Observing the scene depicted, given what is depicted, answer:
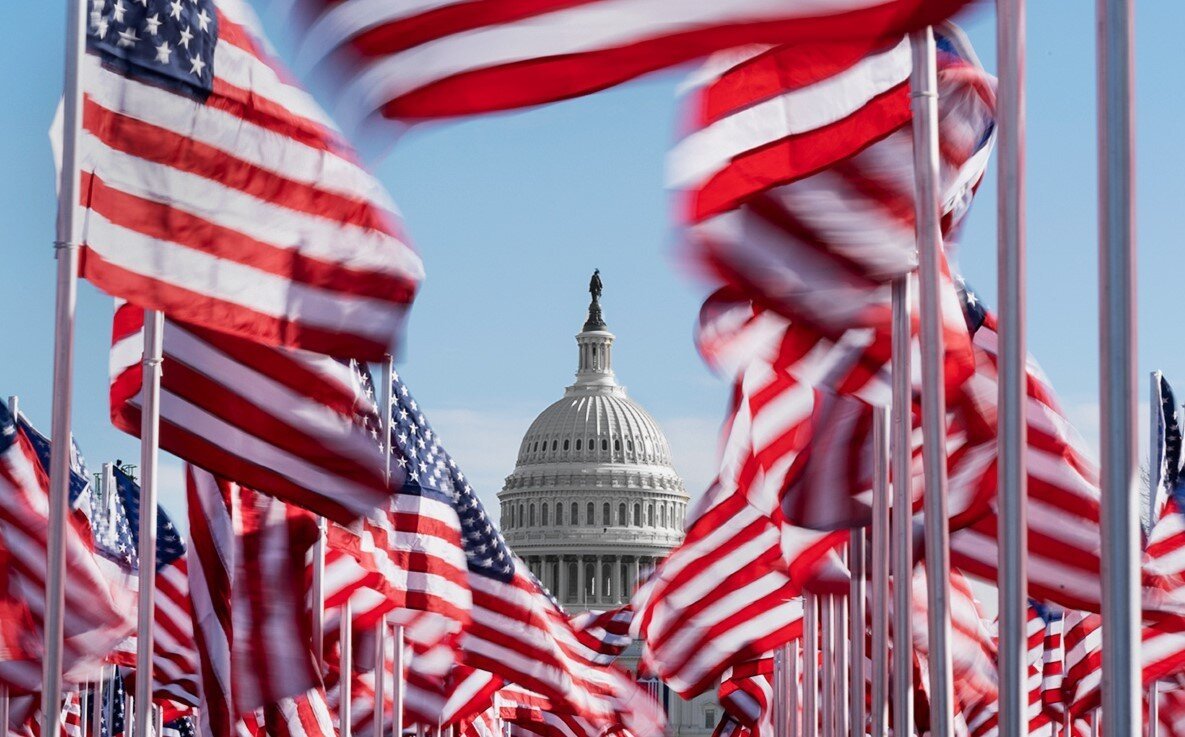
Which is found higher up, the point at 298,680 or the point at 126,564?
the point at 126,564

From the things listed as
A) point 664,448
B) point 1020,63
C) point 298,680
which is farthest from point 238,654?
point 664,448

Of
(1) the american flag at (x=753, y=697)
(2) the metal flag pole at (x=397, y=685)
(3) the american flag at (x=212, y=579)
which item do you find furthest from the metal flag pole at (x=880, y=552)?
(1) the american flag at (x=753, y=697)

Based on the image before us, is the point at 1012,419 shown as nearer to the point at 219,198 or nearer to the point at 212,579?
the point at 219,198

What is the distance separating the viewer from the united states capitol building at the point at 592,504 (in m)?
180

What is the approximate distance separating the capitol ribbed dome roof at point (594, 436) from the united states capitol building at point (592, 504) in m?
0.08

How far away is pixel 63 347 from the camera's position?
1243 cm

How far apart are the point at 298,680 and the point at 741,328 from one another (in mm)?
5493

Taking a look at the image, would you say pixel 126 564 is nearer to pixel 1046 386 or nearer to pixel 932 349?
pixel 1046 386

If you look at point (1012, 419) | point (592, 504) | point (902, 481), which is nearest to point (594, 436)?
point (592, 504)

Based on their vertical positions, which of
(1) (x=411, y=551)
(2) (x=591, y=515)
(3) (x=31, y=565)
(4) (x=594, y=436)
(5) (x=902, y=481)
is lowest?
(5) (x=902, y=481)

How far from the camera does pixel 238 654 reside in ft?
60.1

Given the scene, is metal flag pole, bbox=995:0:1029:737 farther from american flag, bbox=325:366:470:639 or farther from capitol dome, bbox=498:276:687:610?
capitol dome, bbox=498:276:687:610

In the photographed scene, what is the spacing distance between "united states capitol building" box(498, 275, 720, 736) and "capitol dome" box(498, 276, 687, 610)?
2.9 inches

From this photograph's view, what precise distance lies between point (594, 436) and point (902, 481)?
560 feet
